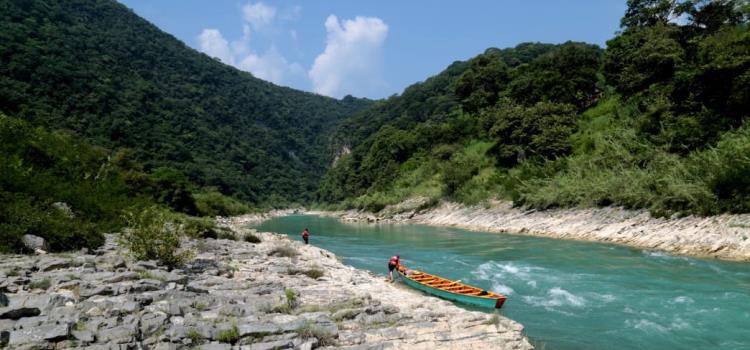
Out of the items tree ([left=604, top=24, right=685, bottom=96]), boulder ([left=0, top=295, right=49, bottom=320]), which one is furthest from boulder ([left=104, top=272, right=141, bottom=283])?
tree ([left=604, top=24, right=685, bottom=96])

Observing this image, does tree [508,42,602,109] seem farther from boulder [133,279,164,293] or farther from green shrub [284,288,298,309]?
boulder [133,279,164,293]

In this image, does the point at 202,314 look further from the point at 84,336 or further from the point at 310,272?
the point at 310,272

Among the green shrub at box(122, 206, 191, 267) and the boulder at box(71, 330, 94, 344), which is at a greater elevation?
the green shrub at box(122, 206, 191, 267)

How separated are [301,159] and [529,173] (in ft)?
473

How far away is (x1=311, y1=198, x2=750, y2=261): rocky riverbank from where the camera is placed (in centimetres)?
2173

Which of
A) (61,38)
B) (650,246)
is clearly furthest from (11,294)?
(61,38)

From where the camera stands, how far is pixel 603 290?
16250 millimetres

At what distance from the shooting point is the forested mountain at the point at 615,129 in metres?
28.8

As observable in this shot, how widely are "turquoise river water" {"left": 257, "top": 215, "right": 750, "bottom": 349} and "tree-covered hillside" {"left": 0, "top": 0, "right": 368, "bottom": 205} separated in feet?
143

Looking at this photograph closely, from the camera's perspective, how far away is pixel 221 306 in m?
10.4

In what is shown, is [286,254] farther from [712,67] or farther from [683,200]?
[712,67]

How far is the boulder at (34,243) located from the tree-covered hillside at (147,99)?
3500cm

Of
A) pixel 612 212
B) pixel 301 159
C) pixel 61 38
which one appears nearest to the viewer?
pixel 612 212

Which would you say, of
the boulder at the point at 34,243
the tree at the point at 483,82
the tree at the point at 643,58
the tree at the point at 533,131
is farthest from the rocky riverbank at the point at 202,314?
the tree at the point at 483,82
